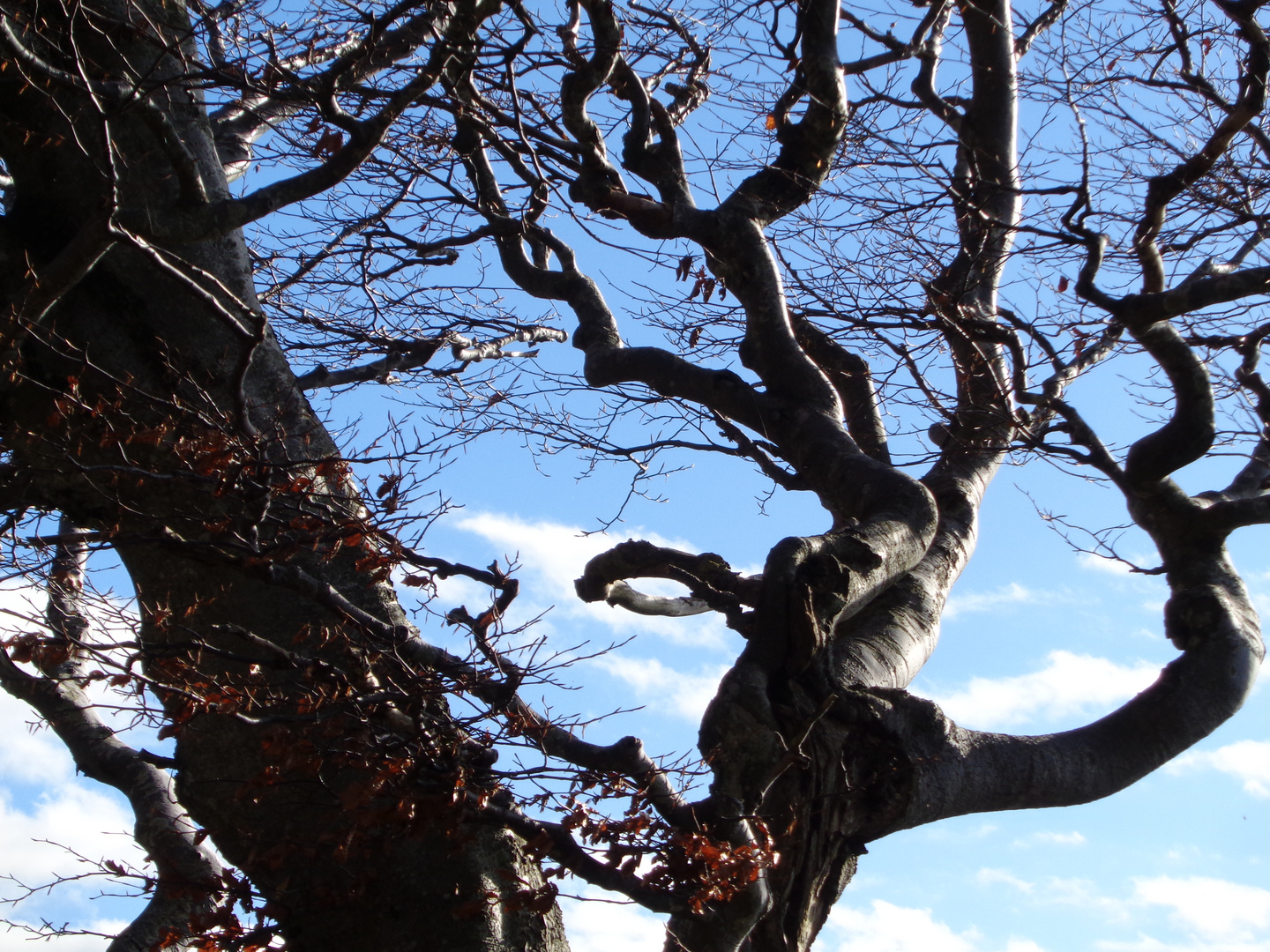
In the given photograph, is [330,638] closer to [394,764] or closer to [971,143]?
[394,764]

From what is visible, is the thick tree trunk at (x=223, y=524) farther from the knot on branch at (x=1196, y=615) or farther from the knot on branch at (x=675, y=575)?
the knot on branch at (x=1196, y=615)

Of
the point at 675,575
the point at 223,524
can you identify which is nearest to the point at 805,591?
the point at 675,575

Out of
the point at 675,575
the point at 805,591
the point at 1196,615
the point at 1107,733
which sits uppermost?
the point at 675,575

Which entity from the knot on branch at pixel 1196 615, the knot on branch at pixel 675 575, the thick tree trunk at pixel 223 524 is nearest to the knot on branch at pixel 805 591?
the knot on branch at pixel 675 575

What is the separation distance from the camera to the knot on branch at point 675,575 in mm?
3951

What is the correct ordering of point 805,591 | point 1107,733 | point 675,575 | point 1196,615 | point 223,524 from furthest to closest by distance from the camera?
1. point 675,575
2. point 1196,615
3. point 1107,733
4. point 805,591
5. point 223,524

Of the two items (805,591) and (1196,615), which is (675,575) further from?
A: (1196,615)

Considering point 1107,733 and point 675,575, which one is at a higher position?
point 675,575

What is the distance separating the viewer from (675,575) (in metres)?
4.11

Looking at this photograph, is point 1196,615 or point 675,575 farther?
point 675,575

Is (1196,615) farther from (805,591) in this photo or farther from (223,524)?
(223,524)

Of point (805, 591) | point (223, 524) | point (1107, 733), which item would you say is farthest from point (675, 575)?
point (223, 524)

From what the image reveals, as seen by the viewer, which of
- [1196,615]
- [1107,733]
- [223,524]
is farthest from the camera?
[1196,615]

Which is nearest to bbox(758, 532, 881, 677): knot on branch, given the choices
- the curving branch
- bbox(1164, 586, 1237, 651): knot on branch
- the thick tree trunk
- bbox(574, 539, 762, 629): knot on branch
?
the curving branch
